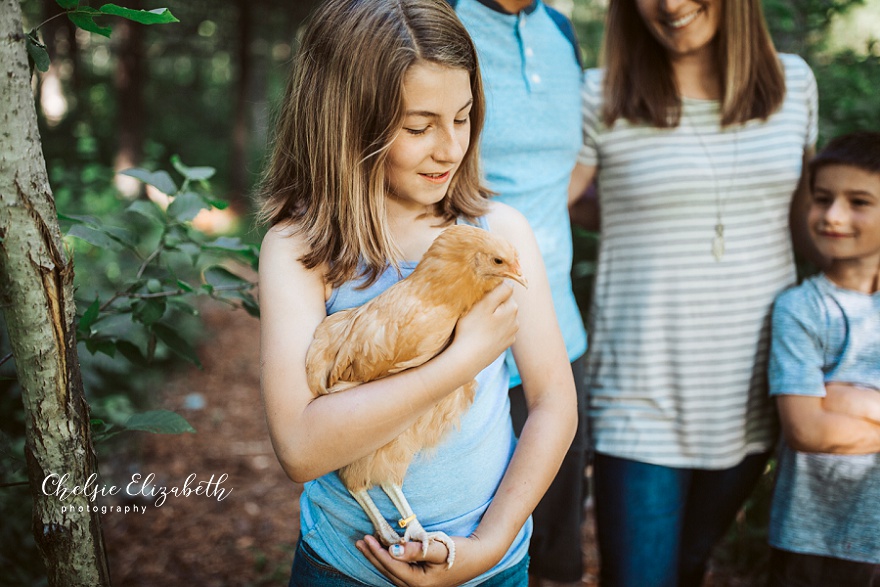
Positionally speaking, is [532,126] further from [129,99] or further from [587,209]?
[129,99]

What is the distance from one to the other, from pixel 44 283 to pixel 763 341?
6.83 feet

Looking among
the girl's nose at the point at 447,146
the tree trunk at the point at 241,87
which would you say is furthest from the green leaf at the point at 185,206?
the tree trunk at the point at 241,87

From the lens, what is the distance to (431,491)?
1.42m

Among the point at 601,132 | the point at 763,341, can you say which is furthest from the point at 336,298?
the point at 763,341

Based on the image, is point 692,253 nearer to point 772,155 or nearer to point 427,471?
point 772,155

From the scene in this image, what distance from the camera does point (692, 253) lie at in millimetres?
2062

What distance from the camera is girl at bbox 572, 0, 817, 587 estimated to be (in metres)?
2.06

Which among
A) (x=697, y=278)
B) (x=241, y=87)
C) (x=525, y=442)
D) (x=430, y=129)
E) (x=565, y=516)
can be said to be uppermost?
(x=430, y=129)

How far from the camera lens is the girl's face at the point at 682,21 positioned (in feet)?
6.61

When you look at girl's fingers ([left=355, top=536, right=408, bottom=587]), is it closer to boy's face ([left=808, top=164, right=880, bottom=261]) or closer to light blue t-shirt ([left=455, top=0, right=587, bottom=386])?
light blue t-shirt ([left=455, top=0, right=587, bottom=386])

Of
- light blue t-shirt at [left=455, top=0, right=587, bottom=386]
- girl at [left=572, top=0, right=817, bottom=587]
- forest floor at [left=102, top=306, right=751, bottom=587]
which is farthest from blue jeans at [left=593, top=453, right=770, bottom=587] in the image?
forest floor at [left=102, top=306, right=751, bottom=587]

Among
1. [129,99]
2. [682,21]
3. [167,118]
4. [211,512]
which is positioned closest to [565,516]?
[682,21]

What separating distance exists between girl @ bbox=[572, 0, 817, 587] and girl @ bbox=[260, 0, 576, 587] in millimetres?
669

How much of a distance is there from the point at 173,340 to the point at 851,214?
2140mm
